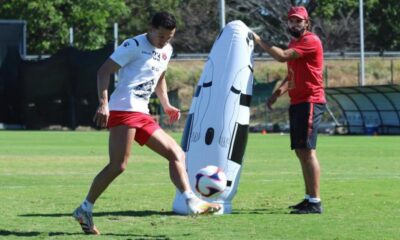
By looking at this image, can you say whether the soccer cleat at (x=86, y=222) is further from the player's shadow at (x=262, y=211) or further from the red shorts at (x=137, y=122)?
the player's shadow at (x=262, y=211)

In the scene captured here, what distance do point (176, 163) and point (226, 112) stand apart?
170 centimetres

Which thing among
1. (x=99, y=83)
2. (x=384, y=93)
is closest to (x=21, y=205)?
(x=99, y=83)

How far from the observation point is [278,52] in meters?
11.6

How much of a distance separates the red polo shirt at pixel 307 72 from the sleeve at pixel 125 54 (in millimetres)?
2348

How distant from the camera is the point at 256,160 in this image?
2266 centimetres

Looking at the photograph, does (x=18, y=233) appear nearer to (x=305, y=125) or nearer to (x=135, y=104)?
(x=135, y=104)

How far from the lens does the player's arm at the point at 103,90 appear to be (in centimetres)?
961

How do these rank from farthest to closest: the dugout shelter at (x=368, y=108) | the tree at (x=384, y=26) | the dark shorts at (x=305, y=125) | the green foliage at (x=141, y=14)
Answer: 1. the tree at (x=384, y=26)
2. the green foliage at (x=141, y=14)
3. the dugout shelter at (x=368, y=108)
4. the dark shorts at (x=305, y=125)

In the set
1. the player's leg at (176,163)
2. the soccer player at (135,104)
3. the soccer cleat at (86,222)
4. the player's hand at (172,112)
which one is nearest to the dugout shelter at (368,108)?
the player's hand at (172,112)

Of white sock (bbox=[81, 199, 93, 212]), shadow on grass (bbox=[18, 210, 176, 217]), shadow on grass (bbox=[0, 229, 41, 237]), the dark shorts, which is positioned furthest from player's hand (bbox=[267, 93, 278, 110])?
shadow on grass (bbox=[0, 229, 41, 237])

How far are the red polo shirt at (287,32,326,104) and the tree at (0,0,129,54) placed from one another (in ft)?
175

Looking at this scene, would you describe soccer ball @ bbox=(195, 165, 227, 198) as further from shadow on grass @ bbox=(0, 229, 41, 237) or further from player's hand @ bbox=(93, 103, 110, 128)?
shadow on grass @ bbox=(0, 229, 41, 237)

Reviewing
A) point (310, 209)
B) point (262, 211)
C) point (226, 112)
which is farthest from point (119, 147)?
point (310, 209)

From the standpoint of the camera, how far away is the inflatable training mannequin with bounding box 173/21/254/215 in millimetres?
11930
